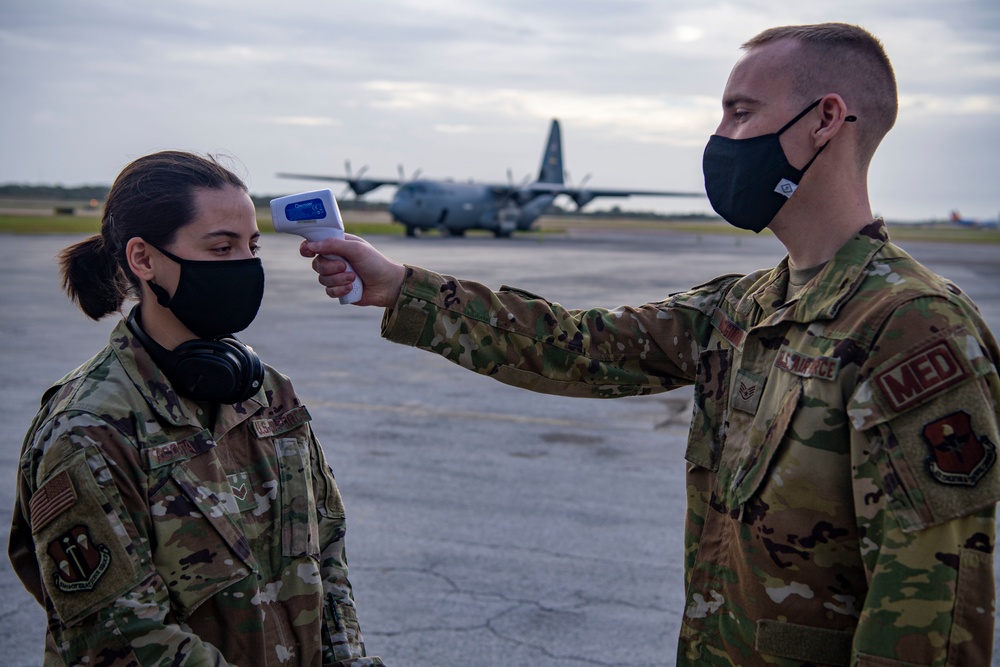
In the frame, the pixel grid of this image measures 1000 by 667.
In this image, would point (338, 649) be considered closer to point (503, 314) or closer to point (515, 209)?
point (503, 314)

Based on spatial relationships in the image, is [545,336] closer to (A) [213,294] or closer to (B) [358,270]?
(B) [358,270]

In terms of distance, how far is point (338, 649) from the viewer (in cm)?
246

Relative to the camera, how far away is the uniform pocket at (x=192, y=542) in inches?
81.9

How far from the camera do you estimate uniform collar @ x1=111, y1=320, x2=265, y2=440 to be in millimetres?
2186

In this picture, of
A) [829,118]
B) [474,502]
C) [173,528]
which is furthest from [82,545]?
[474,502]

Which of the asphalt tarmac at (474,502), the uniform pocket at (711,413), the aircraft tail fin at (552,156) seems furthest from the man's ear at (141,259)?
the aircraft tail fin at (552,156)

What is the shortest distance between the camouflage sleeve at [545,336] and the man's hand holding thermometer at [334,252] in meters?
0.06

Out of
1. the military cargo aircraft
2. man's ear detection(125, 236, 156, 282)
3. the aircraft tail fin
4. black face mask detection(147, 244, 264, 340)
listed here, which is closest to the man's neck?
black face mask detection(147, 244, 264, 340)

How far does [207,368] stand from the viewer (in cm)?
228

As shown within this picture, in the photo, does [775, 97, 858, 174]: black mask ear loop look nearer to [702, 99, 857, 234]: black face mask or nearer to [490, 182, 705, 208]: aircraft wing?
[702, 99, 857, 234]: black face mask

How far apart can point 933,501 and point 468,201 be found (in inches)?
1752

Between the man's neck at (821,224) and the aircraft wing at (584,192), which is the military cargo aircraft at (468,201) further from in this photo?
the man's neck at (821,224)

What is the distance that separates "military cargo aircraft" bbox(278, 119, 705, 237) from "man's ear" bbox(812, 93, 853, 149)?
41.2 metres

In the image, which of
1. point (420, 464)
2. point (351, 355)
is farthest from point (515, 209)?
point (420, 464)
